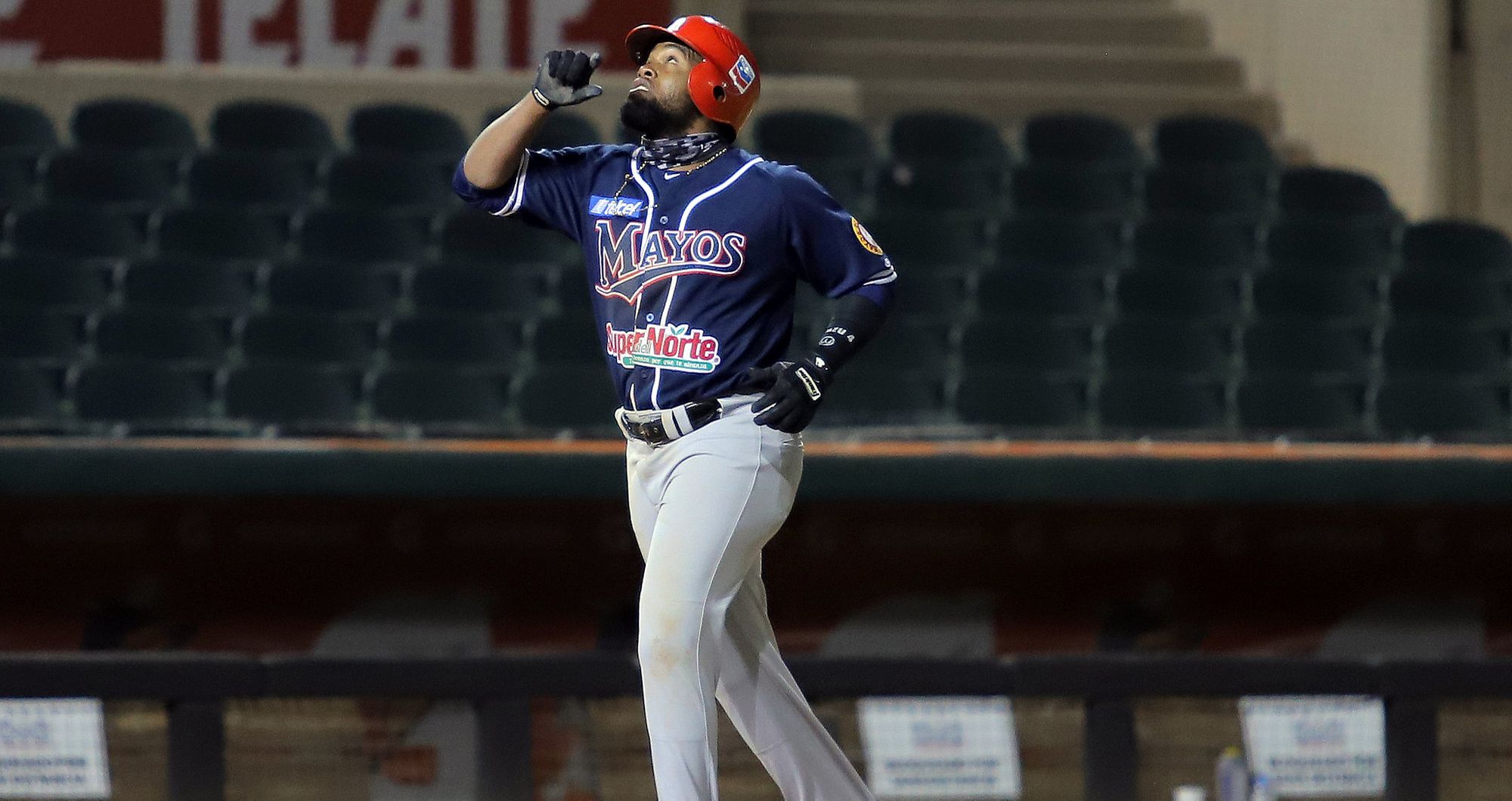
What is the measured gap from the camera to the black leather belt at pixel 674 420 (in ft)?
9.68

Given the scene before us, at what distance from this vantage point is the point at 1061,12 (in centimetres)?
1016

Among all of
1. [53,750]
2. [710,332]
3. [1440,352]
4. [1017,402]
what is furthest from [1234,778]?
[1440,352]

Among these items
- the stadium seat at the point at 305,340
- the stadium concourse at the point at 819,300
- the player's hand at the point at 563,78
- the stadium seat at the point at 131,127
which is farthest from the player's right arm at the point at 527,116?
the stadium seat at the point at 131,127

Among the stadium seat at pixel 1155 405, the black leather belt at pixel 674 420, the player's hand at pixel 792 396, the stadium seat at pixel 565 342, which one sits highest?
the player's hand at pixel 792 396

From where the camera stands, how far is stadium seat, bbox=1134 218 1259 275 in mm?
7375

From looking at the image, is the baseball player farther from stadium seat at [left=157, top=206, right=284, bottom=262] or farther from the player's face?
stadium seat at [left=157, top=206, right=284, bottom=262]

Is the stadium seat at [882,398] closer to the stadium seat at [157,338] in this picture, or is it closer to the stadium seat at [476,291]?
the stadium seat at [476,291]

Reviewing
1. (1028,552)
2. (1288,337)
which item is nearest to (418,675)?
(1028,552)

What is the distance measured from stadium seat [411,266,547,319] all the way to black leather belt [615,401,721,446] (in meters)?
3.68

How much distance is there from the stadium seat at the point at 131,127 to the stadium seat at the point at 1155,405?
13.3 feet

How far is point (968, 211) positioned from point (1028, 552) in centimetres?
249

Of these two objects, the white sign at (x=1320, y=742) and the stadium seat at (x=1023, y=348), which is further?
the stadium seat at (x=1023, y=348)

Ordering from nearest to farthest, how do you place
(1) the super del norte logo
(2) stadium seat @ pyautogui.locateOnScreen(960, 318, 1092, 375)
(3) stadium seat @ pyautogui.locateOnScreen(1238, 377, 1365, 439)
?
(1) the super del norte logo
(3) stadium seat @ pyautogui.locateOnScreen(1238, 377, 1365, 439)
(2) stadium seat @ pyautogui.locateOnScreen(960, 318, 1092, 375)

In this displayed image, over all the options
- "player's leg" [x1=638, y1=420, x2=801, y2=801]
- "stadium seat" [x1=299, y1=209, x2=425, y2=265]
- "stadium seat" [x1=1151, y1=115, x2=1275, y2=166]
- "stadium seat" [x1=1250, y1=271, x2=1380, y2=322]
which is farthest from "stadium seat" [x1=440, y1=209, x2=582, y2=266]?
"player's leg" [x1=638, y1=420, x2=801, y2=801]
